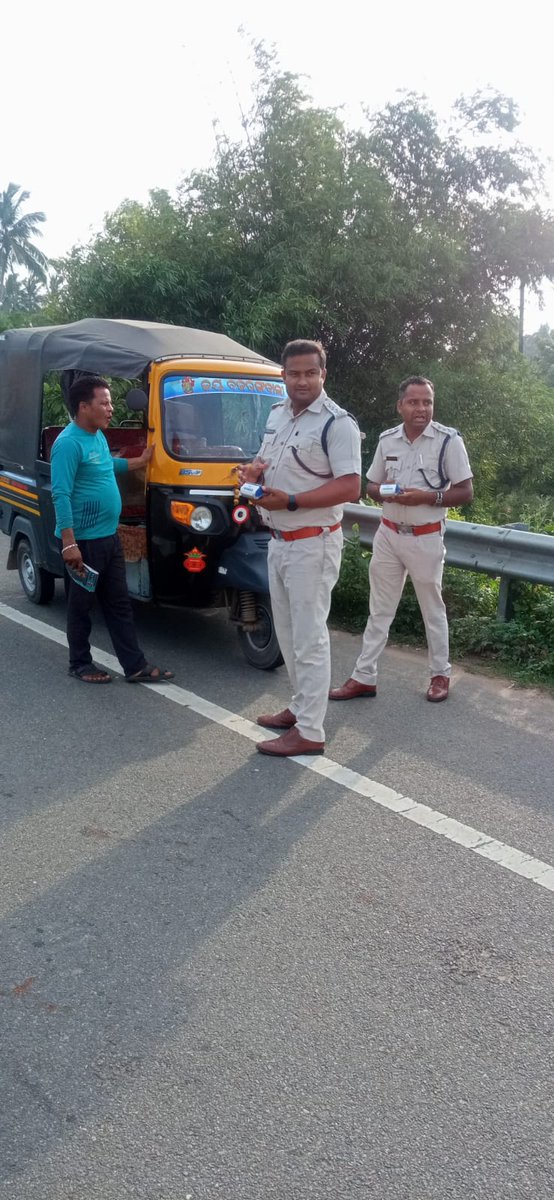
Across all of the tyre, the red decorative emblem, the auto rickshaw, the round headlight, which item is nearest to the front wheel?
the auto rickshaw

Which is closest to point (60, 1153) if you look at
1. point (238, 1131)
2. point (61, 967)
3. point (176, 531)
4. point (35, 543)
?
point (238, 1131)

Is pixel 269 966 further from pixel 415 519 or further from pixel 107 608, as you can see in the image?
pixel 107 608

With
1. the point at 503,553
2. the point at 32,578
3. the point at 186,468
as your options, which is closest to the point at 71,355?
the point at 186,468

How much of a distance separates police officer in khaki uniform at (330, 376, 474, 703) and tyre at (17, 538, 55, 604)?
2.92m

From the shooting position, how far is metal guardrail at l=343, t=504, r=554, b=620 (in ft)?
21.3

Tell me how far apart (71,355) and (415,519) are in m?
2.88

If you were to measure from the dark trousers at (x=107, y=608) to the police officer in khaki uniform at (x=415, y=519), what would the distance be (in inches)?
48.4

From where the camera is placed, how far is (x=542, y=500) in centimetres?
1590

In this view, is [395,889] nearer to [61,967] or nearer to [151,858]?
[151,858]

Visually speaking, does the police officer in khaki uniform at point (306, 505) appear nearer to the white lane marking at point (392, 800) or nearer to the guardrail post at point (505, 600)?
the white lane marking at point (392, 800)

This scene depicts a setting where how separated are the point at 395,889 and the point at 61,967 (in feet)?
3.89

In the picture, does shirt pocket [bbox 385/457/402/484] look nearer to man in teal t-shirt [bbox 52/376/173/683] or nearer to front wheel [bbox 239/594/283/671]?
front wheel [bbox 239/594/283/671]

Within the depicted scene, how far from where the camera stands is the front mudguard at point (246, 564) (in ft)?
20.4

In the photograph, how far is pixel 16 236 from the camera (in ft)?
229
